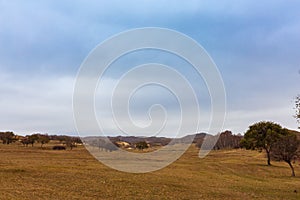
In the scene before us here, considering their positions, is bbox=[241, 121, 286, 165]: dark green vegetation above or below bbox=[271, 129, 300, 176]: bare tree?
above

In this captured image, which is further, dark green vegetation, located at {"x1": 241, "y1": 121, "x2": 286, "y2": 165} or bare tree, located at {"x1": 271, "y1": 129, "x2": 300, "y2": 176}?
dark green vegetation, located at {"x1": 241, "y1": 121, "x2": 286, "y2": 165}

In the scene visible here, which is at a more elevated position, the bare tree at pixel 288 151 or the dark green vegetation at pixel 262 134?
the dark green vegetation at pixel 262 134

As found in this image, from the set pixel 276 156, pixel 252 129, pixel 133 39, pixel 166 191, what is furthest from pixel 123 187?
pixel 252 129

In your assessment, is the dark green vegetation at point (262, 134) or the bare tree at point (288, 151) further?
the dark green vegetation at point (262, 134)

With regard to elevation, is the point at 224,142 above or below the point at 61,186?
above

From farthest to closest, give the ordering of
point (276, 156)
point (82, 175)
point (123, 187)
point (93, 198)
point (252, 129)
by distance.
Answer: point (252, 129) < point (276, 156) < point (82, 175) < point (123, 187) < point (93, 198)

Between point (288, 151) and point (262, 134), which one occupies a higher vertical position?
point (262, 134)

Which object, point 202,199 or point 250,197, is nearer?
point 202,199

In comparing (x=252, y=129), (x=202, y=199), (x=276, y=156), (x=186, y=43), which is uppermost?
(x=186, y=43)

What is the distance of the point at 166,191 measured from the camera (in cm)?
3216

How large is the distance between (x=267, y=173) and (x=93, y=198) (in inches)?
1660

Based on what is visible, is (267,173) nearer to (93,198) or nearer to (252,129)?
(252,129)

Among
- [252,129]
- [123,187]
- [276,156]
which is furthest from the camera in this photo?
[252,129]

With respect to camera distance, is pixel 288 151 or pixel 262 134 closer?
pixel 288 151
